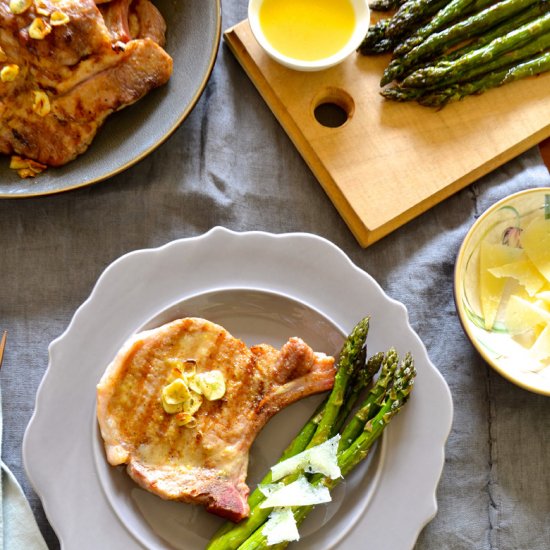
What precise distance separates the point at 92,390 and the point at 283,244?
3.44 ft

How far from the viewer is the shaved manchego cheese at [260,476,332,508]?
2.97m

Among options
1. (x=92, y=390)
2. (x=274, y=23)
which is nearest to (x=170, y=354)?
(x=92, y=390)

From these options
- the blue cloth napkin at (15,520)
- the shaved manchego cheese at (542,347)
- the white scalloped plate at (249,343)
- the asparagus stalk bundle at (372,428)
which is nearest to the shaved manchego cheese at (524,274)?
the shaved manchego cheese at (542,347)

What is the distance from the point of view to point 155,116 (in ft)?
11.1

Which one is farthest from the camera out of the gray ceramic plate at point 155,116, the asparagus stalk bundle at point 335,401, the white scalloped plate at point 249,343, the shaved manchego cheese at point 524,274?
the shaved manchego cheese at point 524,274

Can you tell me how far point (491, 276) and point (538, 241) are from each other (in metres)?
0.29

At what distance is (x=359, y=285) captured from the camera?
327cm

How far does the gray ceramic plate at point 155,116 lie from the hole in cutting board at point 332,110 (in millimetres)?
623

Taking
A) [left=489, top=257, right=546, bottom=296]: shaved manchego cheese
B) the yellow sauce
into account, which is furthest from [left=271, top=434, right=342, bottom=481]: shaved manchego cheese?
the yellow sauce

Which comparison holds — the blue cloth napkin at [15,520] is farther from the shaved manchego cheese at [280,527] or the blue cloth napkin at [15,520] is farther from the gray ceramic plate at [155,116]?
the gray ceramic plate at [155,116]

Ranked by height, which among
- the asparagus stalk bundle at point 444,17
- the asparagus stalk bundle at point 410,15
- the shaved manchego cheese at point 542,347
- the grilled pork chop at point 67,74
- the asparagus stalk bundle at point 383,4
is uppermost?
the grilled pork chop at point 67,74

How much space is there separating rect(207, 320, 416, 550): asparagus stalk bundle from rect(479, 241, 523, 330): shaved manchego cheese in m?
0.54

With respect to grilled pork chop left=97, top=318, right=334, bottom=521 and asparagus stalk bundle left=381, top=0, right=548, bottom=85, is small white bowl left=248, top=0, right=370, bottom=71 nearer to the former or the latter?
asparagus stalk bundle left=381, top=0, right=548, bottom=85

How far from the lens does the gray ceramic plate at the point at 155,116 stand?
3.25 meters
